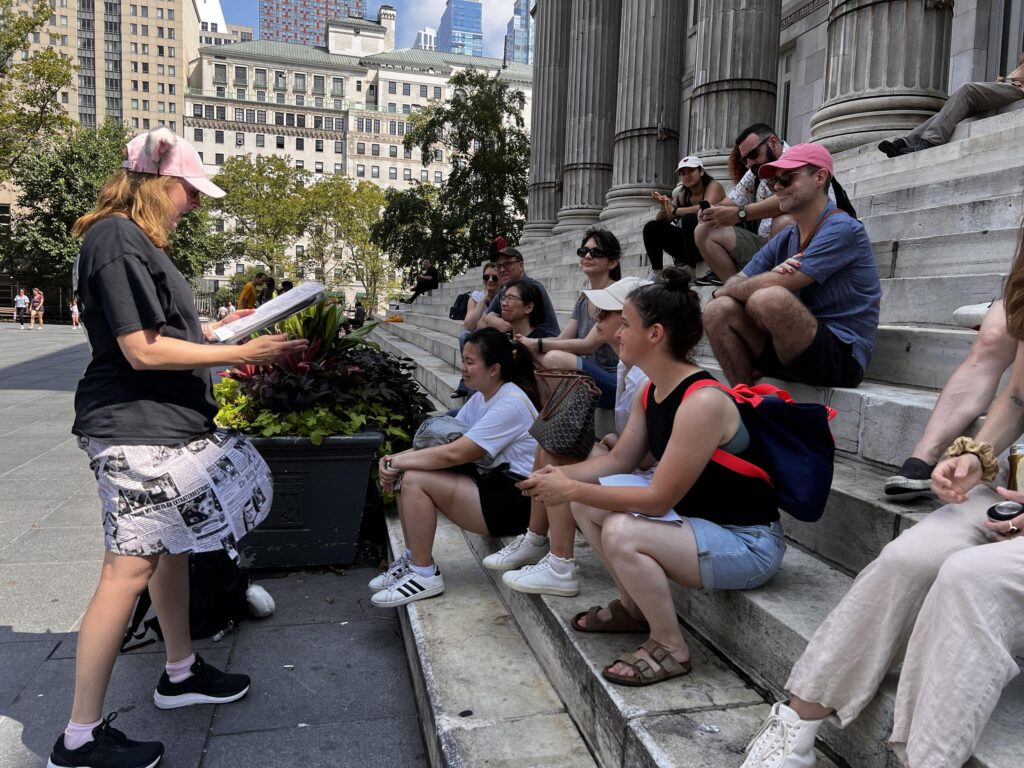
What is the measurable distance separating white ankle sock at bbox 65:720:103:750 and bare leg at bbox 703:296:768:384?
304cm

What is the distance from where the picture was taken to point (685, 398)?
8.00 ft

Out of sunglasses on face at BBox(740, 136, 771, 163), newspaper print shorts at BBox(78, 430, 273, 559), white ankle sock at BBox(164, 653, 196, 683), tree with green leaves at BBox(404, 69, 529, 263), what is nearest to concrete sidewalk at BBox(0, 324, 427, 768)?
white ankle sock at BBox(164, 653, 196, 683)

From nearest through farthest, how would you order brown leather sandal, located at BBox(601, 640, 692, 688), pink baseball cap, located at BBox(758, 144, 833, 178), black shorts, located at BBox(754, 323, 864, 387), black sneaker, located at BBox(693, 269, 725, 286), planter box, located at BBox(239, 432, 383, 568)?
brown leather sandal, located at BBox(601, 640, 692, 688) → black shorts, located at BBox(754, 323, 864, 387) → pink baseball cap, located at BBox(758, 144, 833, 178) → planter box, located at BBox(239, 432, 383, 568) → black sneaker, located at BBox(693, 269, 725, 286)

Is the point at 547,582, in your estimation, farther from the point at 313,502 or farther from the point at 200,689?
the point at 313,502

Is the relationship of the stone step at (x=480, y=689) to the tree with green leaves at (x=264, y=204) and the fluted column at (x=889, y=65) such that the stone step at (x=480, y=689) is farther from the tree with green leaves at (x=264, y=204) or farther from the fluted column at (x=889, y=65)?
the tree with green leaves at (x=264, y=204)

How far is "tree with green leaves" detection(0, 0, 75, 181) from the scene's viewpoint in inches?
1057

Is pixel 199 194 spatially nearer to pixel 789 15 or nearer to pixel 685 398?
pixel 685 398

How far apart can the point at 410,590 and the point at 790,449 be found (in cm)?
197

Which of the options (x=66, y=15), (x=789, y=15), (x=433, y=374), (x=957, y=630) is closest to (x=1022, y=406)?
(x=957, y=630)

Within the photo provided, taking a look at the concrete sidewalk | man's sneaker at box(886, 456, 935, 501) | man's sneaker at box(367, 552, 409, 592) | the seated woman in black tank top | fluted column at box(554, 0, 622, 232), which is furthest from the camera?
fluted column at box(554, 0, 622, 232)

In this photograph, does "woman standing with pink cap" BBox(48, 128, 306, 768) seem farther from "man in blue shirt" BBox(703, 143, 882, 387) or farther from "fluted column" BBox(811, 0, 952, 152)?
"fluted column" BBox(811, 0, 952, 152)

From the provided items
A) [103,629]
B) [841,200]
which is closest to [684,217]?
[841,200]

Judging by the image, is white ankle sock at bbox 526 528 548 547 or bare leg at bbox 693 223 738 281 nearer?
white ankle sock at bbox 526 528 548 547

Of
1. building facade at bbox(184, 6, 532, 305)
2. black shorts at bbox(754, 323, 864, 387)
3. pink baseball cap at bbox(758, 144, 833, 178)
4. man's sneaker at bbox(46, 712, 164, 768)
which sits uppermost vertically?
building facade at bbox(184, 6, 532, 305)
